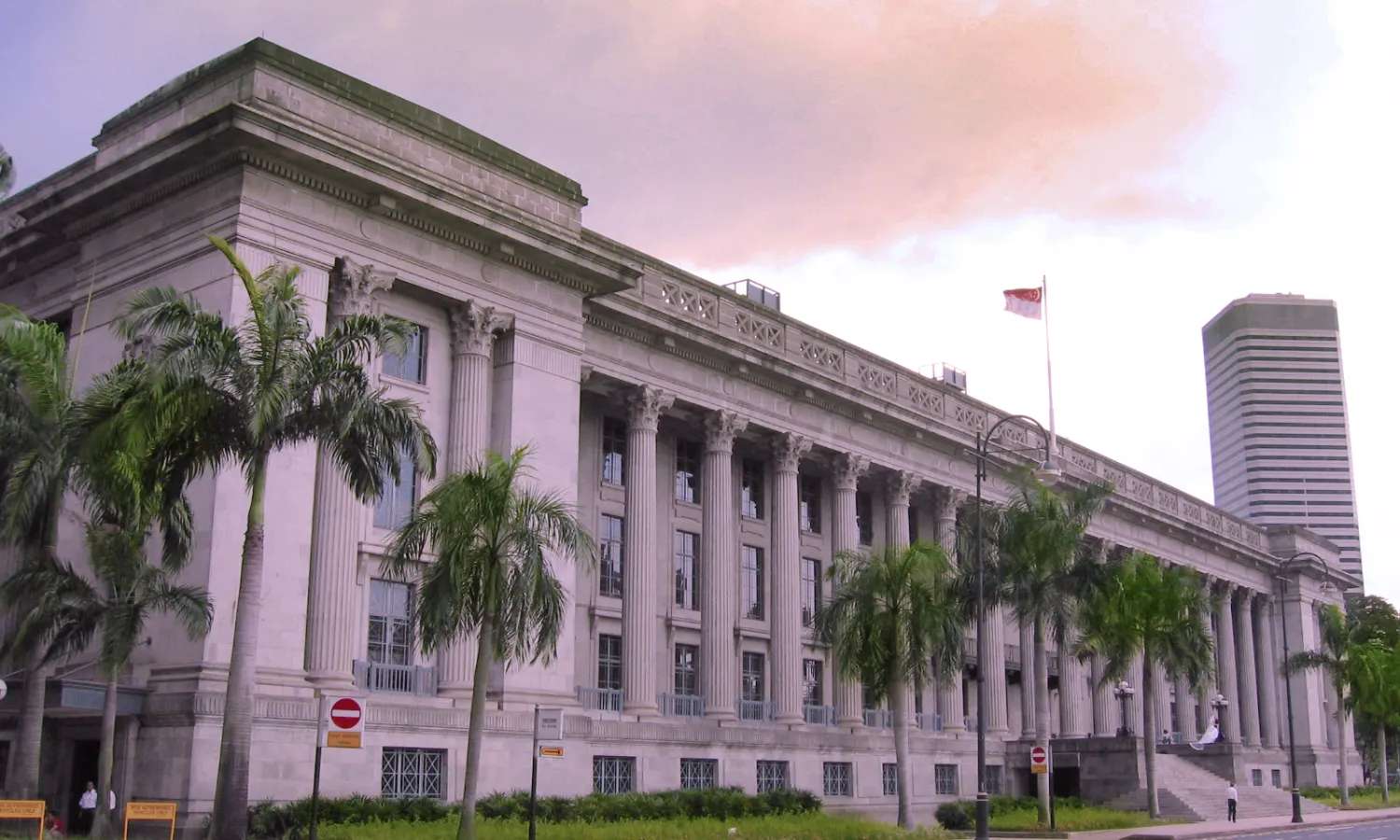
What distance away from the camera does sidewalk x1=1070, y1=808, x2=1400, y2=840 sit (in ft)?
143

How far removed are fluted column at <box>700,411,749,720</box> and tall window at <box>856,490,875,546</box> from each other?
11.1 metres

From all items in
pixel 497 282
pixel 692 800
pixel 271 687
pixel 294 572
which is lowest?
pixel 692 800

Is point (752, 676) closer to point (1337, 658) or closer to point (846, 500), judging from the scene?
point (846, 500)

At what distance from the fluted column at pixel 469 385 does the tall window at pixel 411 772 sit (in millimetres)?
2433

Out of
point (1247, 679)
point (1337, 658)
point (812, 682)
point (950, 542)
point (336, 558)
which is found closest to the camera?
point (336, 558)

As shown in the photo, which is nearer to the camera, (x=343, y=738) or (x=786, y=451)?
(x=343, y=738)

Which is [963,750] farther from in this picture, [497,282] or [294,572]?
[294,572]

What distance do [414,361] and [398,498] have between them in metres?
3.89

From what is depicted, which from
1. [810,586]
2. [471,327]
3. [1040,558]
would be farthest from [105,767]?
[810,586]

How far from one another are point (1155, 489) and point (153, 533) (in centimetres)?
6441

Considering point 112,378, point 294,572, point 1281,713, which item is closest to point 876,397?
Answer: point 294,572

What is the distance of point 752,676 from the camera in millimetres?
52125

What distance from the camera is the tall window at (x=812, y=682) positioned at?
54812 millimetres

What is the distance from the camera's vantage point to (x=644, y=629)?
4456 centimetres
